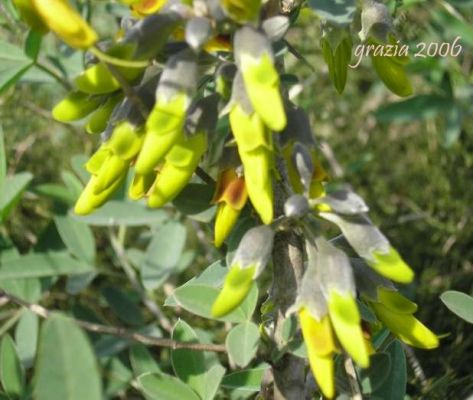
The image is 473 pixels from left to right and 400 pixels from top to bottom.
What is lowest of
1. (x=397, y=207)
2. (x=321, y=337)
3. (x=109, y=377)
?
(x=397, y=207)

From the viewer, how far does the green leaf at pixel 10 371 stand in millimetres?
1043

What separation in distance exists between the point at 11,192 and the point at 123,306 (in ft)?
1.36

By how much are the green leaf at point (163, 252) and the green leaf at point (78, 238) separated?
103mm

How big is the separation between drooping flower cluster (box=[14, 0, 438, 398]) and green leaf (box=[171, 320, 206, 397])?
0.71 ft

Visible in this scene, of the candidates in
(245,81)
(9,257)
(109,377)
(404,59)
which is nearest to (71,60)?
(9,257)

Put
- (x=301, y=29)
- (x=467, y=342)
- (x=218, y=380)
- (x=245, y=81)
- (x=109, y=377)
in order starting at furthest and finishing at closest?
(x=301, y=29) → (x=467, y=342) → (x=109, y=377) → (x=218, y=380) → (x=245, y=81)

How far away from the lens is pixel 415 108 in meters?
1.93

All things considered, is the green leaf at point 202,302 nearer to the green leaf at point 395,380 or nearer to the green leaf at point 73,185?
the green leaf at point 395,380

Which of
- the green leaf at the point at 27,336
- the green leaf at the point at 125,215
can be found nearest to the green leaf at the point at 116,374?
the green leaf at the point at 27,336

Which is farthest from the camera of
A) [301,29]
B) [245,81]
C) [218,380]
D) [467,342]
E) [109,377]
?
[301,29]

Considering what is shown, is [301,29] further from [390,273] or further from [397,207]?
[390,273]

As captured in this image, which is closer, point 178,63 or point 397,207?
point 178,63

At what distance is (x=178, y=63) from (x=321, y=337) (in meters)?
0.29

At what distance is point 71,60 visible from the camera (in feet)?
5.18
